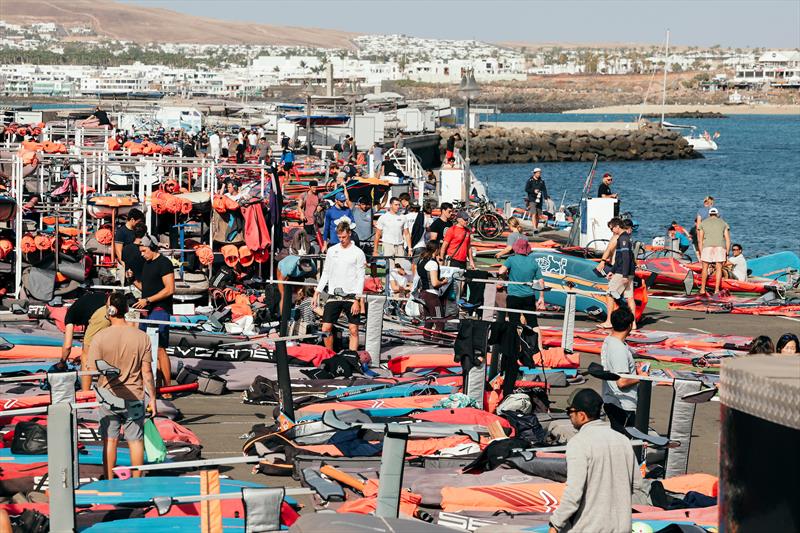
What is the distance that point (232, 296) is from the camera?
16016 mm

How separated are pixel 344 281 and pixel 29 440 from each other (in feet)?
16.3

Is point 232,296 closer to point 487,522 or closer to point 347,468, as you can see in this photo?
point 347,468

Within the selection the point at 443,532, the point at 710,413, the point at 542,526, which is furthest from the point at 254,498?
the point at 710,413

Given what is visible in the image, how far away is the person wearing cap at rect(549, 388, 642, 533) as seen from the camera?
5922mm

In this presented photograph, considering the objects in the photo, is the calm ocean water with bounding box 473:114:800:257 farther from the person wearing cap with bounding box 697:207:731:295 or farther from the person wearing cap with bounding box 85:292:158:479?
the person wearing cap with bounding box 85:292:158:479

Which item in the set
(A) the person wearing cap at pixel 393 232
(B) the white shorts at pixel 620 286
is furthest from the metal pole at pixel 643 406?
(A) the person wearing cap at pixel 393 232

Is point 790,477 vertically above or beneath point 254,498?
above

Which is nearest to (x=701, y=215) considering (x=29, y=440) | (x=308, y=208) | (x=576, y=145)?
(x=308, y=208)

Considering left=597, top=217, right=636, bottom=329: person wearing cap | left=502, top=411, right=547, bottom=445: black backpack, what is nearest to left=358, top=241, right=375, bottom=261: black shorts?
left=597, top=217, right=636, bottom=329: person wearing cap

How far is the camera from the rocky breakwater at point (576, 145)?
8425cm

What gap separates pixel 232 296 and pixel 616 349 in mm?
7985

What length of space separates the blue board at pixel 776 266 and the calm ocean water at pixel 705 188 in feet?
48.1

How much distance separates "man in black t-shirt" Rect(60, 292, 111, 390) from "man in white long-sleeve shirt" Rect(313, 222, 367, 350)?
3.11 m

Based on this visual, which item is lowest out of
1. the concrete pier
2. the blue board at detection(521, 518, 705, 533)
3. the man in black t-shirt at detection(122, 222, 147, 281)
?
the blue board at detection(521, 518, 705, 533)
